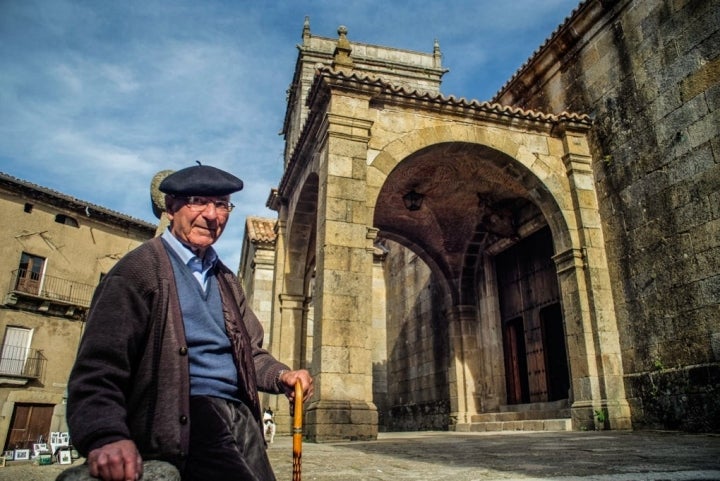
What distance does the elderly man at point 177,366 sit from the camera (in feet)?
4.25

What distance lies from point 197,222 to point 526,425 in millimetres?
8564

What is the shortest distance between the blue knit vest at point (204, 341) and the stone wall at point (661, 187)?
280 inches

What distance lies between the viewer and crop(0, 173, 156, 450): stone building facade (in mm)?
16734

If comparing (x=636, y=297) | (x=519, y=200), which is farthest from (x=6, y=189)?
(x=636, y=297)

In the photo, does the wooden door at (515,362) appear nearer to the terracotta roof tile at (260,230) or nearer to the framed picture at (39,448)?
the terracotta roof tile at (260,230)

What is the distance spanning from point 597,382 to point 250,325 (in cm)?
749

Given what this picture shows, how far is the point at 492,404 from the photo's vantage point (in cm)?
1166

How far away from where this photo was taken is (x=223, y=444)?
147 centimetres

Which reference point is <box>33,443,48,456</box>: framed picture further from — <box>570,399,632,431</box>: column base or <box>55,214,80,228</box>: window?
<box>570,399,632,431</box>: column base

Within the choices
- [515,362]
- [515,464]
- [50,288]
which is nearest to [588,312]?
[515,362]

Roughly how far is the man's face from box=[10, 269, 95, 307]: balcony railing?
18781 mm

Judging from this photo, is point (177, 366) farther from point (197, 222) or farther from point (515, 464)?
point (515, 464)

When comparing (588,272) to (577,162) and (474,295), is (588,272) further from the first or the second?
(474,295)

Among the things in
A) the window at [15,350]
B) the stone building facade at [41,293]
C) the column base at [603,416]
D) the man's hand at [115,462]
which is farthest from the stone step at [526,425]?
the window at [15,350]
